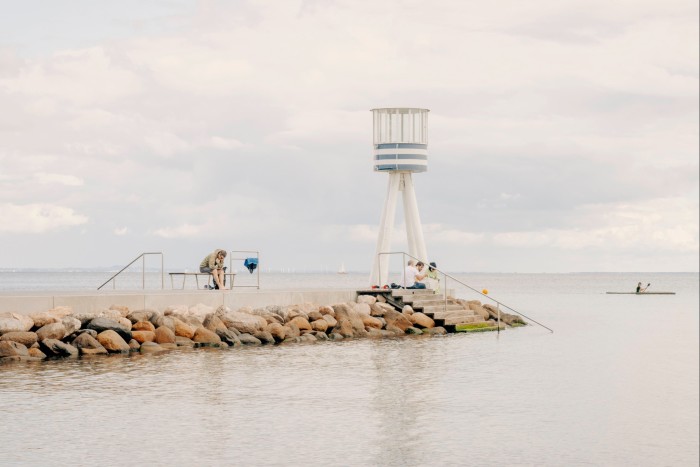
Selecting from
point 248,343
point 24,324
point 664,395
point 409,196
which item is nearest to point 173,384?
point 24,324

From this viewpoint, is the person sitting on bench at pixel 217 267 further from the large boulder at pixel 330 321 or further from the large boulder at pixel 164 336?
the large boulder at pixel 164 336

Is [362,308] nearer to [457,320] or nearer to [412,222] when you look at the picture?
[457,320]

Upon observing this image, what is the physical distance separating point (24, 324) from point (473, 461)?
45.2 ft

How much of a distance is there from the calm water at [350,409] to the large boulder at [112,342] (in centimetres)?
87

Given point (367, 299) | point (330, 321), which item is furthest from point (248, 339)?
point (367, 299)

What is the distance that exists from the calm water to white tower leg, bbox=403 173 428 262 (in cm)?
1152

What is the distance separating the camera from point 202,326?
27.5 metres

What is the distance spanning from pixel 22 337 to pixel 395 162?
18.6 metres

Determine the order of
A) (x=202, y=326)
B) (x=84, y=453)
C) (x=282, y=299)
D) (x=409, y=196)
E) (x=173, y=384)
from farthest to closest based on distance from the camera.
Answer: (x=409, y=196) → (x=282, y=299) → (x=202, y=326) → (x=173, y=384) → (x=84, y=453)

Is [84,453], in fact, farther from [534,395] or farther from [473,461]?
[534,395]

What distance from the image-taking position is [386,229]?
3981cm

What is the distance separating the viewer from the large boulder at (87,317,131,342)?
25484 mm

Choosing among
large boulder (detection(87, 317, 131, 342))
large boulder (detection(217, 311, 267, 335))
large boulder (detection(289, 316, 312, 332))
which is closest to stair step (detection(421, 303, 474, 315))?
large boulder (detection(289, 316, 312, 332))

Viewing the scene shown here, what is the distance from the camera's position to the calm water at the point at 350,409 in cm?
1465
